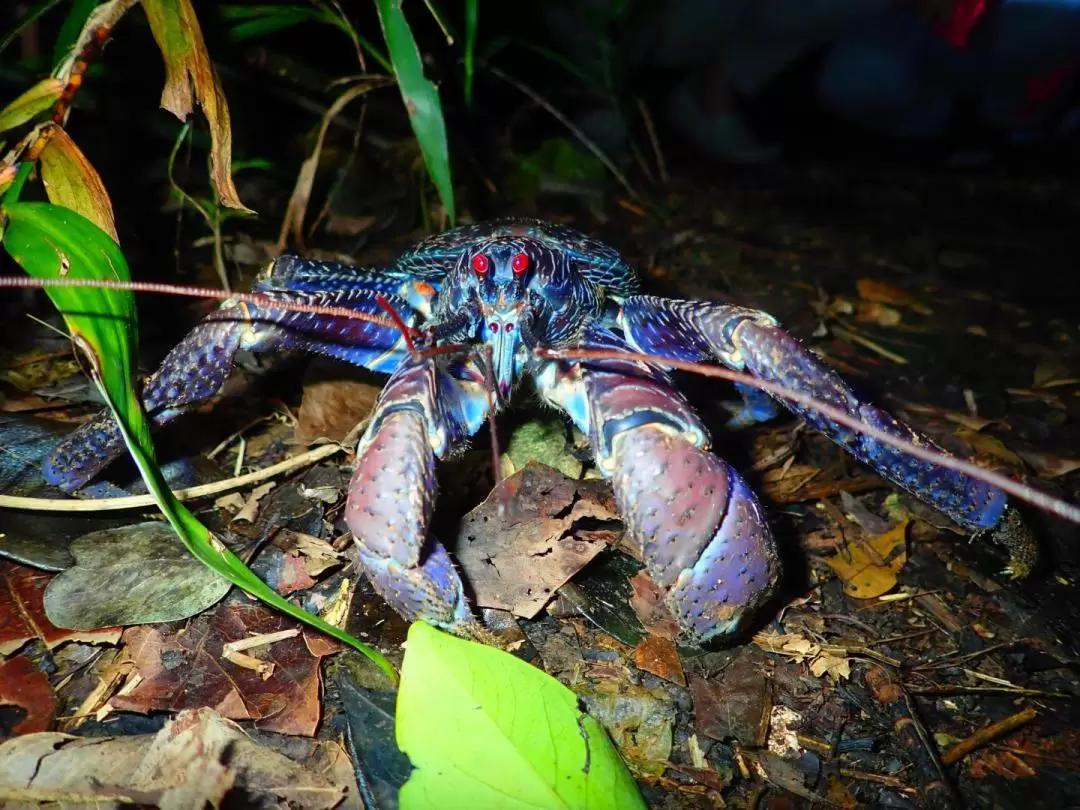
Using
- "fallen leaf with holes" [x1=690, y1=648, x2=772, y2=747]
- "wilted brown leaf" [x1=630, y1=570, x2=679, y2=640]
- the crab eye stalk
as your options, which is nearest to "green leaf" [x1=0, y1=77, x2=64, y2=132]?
the crab eye stalk

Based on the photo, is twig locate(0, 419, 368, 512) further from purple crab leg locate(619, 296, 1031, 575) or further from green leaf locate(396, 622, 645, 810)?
purple crab leg locate(619, 296, 1031, 575)

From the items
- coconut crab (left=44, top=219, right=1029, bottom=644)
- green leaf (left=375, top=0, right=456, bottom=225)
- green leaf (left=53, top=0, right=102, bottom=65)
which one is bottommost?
coconut crab (left=44, top=219, right=1029, bottom=644)

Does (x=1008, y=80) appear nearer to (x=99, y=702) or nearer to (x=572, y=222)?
(x=572, y=222)

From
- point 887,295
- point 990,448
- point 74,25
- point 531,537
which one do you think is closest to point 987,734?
point 531,537

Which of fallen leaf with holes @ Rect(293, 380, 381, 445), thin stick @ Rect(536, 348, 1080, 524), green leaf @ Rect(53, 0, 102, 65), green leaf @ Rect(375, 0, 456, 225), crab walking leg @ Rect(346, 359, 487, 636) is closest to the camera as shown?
thin stick @ Rect(536, 348, 1080, 524)

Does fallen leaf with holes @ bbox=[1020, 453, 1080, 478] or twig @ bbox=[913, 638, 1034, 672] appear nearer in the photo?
twig @ bbox=[913, 638, 1034, 672]

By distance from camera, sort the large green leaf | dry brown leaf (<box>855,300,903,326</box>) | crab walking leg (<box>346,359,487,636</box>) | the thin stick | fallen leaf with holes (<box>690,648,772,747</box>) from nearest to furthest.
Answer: the thin stick, the large green leaf, crab walking leg (<box>346,359,487,636</box>), fallen leaf with holes (<box>690,648,772,747</box>), dry brown leaf (<box>855,300,903,326</box>)

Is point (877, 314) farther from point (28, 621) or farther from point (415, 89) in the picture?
point (28, 621)
